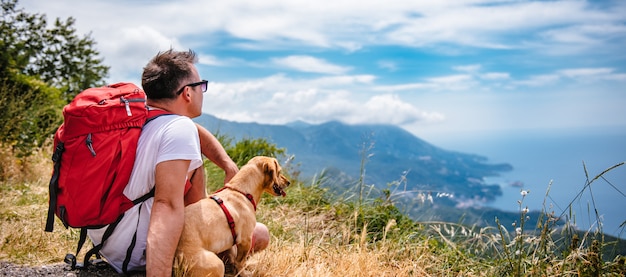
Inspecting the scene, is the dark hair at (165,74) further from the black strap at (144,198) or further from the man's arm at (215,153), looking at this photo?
the man's arm at (215,153)

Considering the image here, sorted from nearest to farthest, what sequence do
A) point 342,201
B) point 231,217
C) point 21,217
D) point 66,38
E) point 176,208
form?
point 176,208, point 231,217, point 21,217, point 342,201, point 66,38

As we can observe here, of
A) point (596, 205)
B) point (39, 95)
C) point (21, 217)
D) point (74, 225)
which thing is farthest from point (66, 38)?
point (596, 205)

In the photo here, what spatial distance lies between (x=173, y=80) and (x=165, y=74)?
7cm

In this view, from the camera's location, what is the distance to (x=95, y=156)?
2951 mm

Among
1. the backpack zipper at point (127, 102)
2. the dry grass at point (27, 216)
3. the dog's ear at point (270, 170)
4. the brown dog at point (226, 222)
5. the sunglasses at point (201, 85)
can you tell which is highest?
the sunglasses at point (201, 85)

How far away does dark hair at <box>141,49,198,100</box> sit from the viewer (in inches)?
123

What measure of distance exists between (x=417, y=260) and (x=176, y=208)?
2827 mm

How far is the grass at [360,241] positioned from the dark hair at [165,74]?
1431mm

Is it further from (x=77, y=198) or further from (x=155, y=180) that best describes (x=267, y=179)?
Answer: (x=77, y=198)

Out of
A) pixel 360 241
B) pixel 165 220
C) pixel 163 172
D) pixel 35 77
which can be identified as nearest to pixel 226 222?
pixel 165 220

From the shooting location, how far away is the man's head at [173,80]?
3.12 meters

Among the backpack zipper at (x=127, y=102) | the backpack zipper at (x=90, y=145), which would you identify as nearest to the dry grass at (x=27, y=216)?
the backpack zipper at (x=90, y=145)

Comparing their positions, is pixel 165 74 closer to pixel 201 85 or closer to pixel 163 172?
pixel 201 85

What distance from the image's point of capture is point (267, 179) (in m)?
3.66
